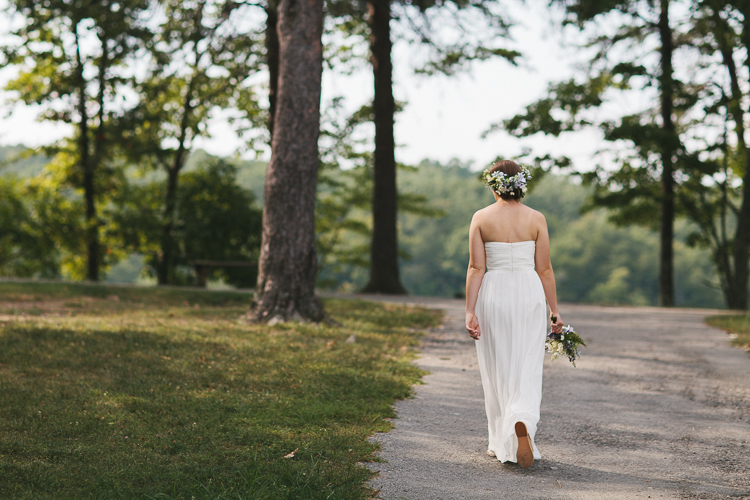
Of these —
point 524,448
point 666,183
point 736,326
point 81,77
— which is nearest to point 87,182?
point 81,77

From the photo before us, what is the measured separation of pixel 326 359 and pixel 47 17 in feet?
36.4

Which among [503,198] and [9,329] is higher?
[503,198]

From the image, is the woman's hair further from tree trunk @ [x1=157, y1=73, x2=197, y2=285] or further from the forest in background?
the forest in background

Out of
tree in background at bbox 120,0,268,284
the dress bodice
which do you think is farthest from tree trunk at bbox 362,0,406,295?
the dress bodice

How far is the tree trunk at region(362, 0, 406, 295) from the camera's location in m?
15.4

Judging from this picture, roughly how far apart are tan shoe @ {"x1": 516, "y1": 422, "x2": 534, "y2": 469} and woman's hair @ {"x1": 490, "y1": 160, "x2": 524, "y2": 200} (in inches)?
60.1

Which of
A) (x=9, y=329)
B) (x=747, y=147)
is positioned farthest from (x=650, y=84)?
(x=9, y=329)

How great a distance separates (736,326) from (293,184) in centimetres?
767

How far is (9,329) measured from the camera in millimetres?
7480

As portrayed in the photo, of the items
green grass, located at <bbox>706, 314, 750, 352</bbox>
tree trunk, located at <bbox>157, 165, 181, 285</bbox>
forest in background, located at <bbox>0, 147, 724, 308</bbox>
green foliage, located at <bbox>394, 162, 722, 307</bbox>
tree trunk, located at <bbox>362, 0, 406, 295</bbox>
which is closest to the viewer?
green grass, located at <bbox>706, 314, 750, 352</bbox>

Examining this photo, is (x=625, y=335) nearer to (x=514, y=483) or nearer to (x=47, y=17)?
(x=514, y=483)

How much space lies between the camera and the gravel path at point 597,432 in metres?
3.72

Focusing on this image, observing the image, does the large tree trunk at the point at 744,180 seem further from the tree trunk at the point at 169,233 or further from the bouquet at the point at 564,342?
the tree trunk at the point at 169,233

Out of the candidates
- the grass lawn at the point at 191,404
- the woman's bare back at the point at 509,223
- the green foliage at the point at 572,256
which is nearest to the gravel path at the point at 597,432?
the grass lawn at the point at 191,404
